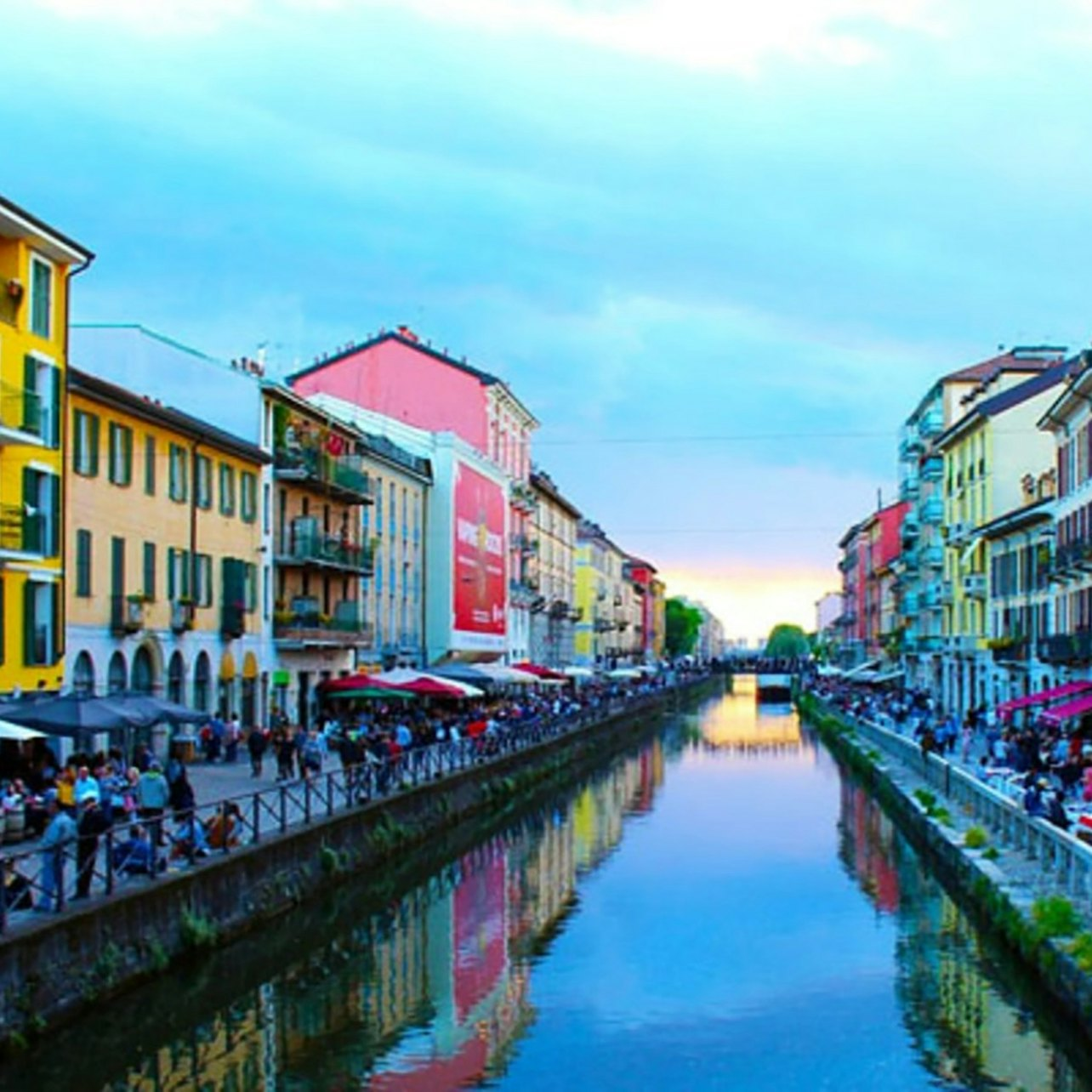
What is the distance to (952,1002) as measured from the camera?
2217 cm

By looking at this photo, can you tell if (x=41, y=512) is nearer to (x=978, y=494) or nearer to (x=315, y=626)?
(x=315, y=626)

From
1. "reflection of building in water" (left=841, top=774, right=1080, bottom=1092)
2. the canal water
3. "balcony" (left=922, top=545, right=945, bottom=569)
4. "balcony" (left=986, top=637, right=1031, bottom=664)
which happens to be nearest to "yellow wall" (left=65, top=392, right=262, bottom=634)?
the canal water

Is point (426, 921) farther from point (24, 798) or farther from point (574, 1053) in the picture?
point (574, 1053)

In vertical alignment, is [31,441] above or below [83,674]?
above

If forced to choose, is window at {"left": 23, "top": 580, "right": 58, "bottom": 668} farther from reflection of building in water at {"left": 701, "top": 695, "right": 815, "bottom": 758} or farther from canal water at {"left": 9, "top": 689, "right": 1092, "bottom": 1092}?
reflection of building in water at {"left": 701, "top": 695, "right": 815, "bottom": 758}

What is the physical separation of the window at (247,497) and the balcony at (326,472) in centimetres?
180

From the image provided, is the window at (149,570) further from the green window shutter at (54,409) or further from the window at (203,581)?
the green window shutter at (54,409)

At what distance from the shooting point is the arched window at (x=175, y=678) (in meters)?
42.8

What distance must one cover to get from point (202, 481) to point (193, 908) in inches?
924

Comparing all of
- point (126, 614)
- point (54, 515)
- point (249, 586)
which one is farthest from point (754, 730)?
point (54, 515)

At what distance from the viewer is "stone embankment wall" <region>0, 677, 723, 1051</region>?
59.1 feet

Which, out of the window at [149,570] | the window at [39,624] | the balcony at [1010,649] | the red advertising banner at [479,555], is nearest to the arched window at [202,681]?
the window at [149,570]

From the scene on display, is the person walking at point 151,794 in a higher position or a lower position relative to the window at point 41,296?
lower

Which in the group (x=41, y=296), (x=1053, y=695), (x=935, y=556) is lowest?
(x=1053, y=695)
